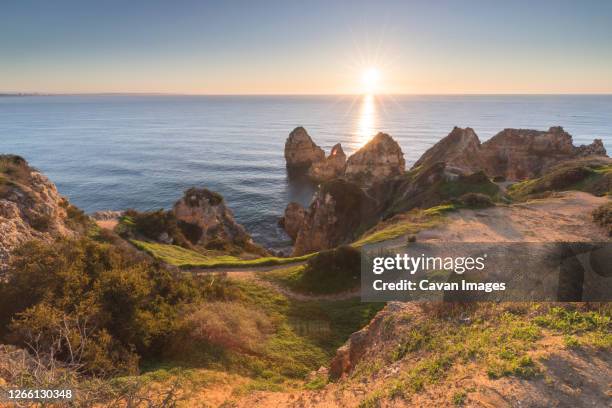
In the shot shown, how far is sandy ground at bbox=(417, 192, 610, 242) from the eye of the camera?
25438mm

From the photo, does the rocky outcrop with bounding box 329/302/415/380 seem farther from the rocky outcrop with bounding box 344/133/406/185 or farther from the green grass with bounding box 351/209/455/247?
the rocky outcrop with bounding box 344/133/406/185

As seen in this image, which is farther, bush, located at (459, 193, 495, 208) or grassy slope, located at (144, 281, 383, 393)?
bush, located at (459, 193, 495, 208)

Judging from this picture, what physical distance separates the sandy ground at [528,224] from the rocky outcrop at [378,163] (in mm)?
40236

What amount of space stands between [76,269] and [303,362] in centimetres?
1108

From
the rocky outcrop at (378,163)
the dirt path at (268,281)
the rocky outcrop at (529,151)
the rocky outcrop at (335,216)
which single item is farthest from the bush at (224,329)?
the rocky outcrop at (529,151)

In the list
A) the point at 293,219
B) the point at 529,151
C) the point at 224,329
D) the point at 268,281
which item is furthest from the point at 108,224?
→ the point at 529,151

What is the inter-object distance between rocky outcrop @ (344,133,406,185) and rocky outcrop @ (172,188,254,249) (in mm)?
33811

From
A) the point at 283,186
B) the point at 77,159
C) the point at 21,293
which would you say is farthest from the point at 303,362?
the point at 77,159

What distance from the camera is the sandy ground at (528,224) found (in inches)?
1001

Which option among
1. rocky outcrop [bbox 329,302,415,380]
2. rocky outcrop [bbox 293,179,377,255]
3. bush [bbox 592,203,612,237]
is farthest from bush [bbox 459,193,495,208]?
rocky outcrop [bbox 329,302,415,380]

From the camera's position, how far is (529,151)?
7212 cm

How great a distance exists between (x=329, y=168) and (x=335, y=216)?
51.9 meters

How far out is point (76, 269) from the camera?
50.6 feet

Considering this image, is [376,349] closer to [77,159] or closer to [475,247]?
[475,247]
